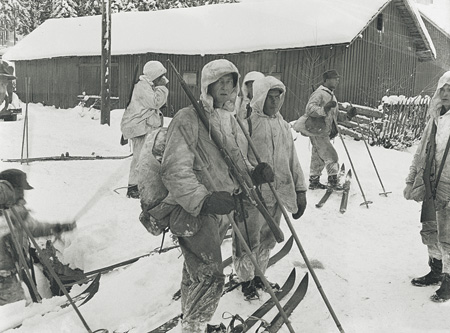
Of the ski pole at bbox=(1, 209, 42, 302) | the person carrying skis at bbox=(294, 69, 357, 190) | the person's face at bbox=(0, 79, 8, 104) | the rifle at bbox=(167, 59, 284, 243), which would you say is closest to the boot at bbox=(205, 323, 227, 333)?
the rifle at bbox=(167, 59, 284, 243)

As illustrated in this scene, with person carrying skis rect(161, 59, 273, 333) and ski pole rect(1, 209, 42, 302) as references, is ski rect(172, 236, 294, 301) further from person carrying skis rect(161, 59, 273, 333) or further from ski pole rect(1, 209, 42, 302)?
ski pole rect(1, 209, 42, 302)

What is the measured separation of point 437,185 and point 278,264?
1.71 m

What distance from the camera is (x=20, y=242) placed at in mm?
3617

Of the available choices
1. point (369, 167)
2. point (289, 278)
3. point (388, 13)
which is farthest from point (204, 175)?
point (388, 13)

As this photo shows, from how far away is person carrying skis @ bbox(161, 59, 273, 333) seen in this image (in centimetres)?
268

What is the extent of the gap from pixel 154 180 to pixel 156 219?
25 cm

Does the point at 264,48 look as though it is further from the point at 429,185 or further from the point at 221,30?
the point at 429,185

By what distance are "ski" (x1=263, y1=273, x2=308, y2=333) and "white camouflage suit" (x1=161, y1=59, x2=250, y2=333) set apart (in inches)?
25.5

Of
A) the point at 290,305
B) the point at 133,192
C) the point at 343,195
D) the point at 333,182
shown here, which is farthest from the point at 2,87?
the point at 333,182

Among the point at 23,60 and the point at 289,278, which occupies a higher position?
the point at 23,60

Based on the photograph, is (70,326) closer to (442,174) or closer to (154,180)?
(154,180)

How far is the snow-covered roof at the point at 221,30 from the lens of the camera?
16.0 metres

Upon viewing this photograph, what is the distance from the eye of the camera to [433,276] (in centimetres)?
416

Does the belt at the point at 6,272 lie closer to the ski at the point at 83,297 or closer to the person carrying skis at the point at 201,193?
the ski at the point at 83,297
